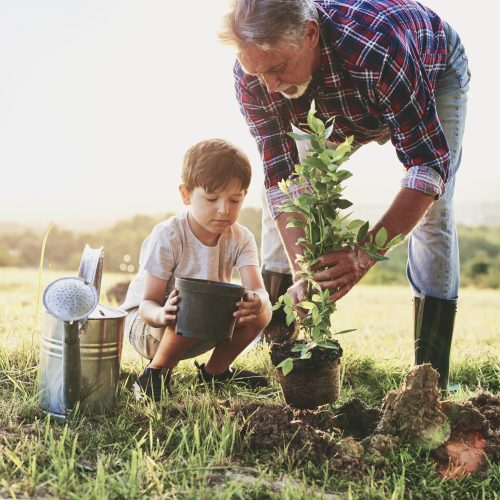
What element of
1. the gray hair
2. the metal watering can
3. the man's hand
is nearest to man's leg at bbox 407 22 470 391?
the man's hand

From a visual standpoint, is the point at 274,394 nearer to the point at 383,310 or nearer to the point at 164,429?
the point at 164,429

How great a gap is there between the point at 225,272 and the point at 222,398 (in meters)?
0.60

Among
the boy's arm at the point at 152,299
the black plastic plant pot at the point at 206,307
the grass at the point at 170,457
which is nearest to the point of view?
the grass at the point at 170,457

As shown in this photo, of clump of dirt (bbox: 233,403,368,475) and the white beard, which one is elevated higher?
the white beard

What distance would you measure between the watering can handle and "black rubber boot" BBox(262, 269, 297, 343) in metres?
1.32

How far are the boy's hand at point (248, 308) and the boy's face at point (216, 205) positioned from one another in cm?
40

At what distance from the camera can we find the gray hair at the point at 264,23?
2.54 m

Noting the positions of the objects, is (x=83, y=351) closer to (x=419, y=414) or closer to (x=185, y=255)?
(x=185, y=255)

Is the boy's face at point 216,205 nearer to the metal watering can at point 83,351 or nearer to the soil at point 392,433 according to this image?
the metal watering can at point 83,351

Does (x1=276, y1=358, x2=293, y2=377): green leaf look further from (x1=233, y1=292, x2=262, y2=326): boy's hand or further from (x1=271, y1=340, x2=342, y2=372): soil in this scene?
(x1=233, y1=292, x2=262, y2=326): boy's hand

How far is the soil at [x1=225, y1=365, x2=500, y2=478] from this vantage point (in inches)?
90.7

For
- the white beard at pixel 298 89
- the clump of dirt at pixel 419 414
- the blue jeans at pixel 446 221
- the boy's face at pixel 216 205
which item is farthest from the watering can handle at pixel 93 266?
the blue jeans at pixel 446 221

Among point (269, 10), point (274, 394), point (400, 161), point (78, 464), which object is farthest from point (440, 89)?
point (78, 464)

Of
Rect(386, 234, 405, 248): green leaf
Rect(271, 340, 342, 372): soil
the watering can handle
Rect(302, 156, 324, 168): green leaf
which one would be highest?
Rect(302, 156, 324, 168): green leaf
